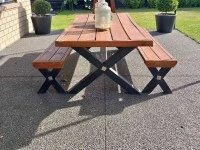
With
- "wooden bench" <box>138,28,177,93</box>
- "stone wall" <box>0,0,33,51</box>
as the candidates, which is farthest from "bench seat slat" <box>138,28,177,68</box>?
"stone wall" <box>0,0,33,51</box>

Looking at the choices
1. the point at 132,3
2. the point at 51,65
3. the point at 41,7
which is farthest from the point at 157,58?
the point at 132,3

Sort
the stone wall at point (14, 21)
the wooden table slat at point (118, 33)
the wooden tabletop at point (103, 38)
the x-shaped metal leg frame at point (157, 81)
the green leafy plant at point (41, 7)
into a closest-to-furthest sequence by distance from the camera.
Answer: the wooden tabletop at point (103, 38)
the wooden table slat at point (118, 33)
the x-shaped metal leg frame at point (157, 81)
the stone wall at point (14, 21)
the green leafy plant at point (41, 7)

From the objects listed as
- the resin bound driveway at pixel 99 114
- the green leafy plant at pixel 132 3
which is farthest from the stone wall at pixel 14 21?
the green leafy plant at pixel 132 3

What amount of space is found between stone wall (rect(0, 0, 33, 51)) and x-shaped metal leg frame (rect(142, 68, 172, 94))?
383 centimetres

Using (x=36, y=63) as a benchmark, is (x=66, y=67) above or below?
below

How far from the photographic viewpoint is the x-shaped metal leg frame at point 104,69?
3.33 metres

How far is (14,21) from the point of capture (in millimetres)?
6898

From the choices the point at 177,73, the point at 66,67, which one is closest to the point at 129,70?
the point at 177,73

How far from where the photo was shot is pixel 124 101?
11.1ft

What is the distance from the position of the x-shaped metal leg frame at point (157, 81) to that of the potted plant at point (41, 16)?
4.77 metres

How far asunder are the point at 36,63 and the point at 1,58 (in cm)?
243

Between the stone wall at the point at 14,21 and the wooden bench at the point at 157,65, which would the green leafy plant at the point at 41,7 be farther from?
the wooden bench at the point at 157,65

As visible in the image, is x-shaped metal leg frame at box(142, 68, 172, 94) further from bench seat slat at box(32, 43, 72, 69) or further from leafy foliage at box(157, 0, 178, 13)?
leafy foliage at box(157, 0, 178, 13)

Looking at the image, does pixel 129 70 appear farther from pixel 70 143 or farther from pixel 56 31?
pixel 56 31
